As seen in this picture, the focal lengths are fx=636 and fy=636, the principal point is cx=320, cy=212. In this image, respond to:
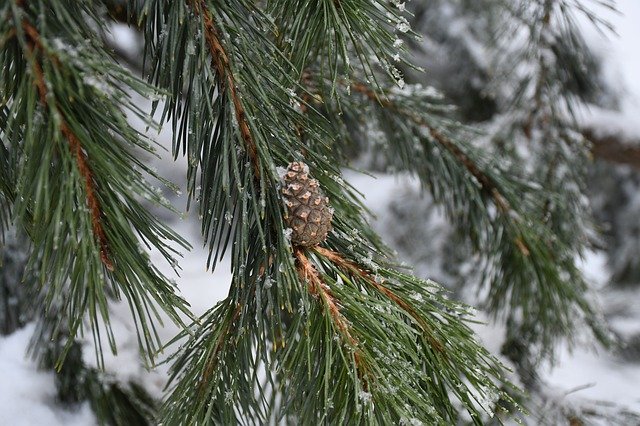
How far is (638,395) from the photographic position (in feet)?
5.32

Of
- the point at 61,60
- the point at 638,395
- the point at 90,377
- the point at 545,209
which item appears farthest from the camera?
the point at 638,395

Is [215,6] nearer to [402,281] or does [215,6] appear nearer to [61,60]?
[61,60]

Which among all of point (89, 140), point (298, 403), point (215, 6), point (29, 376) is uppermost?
point (215, 6)

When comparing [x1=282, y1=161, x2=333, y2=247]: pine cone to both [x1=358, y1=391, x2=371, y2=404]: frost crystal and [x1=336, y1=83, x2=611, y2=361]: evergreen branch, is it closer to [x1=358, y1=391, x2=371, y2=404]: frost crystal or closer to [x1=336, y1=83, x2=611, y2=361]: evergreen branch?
[x1=358, y1=391, x2=371, y2=404]: frost crystal

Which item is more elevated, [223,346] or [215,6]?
[215,6]

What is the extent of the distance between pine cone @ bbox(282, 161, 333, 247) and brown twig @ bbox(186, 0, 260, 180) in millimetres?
32

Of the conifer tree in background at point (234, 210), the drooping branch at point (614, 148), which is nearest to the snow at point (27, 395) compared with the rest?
the conifer tree in background at point (234, 210)

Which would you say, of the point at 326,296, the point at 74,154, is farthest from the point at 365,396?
the point at 74,154

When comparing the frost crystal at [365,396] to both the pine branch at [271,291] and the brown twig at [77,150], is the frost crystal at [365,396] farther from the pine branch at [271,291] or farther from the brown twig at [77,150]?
the brown twig at [77,150]

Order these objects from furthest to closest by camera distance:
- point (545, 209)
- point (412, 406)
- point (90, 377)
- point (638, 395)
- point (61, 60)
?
point (638, 395) → point (545, 209) → point (90, 377) → point (412, 406) → point (61, 60)

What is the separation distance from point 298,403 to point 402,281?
134mm

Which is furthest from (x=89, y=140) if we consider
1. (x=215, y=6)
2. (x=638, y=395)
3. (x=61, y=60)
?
(x=638, y=395)

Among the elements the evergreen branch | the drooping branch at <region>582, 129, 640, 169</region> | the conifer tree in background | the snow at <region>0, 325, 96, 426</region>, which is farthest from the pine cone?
the drooping branch at <region>582, 129, 640, 169</region>

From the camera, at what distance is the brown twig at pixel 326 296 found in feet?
1.57
